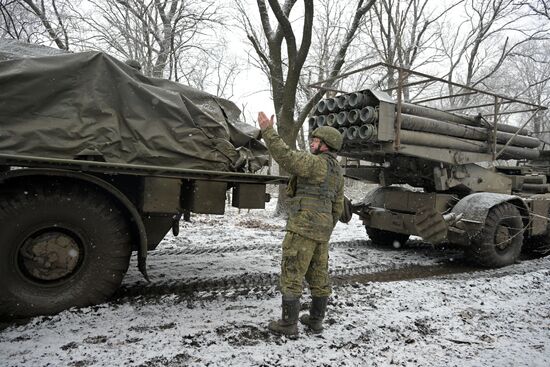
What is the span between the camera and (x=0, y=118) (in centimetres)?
350

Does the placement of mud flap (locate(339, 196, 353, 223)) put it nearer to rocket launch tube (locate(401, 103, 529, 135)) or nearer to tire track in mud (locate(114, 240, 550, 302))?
tire track in mud (locate(114, 240, 550, 302))

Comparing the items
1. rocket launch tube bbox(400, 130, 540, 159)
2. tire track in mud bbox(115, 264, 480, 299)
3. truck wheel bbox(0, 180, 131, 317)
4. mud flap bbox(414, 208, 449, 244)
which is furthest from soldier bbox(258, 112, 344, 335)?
mud flap bbox(414, 208, 449, 244)

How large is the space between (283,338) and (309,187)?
1294 mm

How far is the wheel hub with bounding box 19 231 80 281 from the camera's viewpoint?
140 inches

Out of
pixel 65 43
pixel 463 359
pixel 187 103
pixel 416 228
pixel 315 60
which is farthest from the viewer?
pixel 315 60

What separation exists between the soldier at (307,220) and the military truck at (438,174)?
7.70 feet

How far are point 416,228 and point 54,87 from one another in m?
5.09

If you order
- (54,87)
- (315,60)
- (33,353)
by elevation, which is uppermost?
(315,60)

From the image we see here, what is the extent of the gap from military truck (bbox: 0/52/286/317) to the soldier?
2.94 ft

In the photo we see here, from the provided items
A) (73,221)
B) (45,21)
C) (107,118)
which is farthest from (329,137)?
(45,21)

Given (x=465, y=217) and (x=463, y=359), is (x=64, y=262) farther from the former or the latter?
(x=465, y=217)

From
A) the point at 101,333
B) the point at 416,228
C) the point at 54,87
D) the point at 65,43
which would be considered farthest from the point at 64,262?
the point at 65,43

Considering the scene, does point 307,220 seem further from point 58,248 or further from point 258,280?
point 58,248

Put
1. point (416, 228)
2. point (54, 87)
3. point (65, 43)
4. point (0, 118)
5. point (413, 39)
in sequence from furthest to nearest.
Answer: point (413, 39) < point (65, 43) < point (416, 228) < point (54, 87) < point (0, 118)
